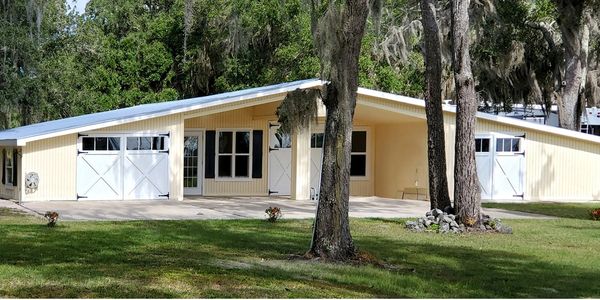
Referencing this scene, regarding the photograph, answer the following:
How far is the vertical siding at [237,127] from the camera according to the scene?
26.0 meters

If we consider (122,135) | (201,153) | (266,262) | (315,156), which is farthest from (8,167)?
(266,262)

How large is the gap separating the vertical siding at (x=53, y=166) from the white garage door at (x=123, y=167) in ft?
0.62

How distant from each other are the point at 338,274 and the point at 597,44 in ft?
76.3

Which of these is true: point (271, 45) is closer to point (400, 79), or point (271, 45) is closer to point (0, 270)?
point (400, 79)

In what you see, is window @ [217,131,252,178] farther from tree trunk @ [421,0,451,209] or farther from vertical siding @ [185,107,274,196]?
tree trunk @ [421,0,451,209]

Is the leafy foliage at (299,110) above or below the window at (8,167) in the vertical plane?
above

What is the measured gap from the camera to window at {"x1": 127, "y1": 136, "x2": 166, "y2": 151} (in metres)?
22.5

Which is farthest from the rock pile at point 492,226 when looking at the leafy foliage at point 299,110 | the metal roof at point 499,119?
the metal roof at point 499,119

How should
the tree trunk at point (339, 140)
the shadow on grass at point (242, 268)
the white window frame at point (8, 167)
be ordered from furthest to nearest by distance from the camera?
the white window frame at point (8, 167)
the tree trunk at point (339, 140)
the shadow on grass at point (242, 268)

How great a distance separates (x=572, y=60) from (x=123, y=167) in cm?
1505

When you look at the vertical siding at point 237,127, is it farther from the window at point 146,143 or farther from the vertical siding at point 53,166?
the vertical siding at point 53,166

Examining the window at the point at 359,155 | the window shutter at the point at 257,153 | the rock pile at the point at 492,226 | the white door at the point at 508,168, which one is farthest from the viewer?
the window at the point at 359,155

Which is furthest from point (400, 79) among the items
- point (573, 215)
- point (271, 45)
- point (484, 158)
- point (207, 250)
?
point (207, 250)

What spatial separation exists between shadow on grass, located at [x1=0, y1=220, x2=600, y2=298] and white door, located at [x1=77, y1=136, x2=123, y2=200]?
680 cm
